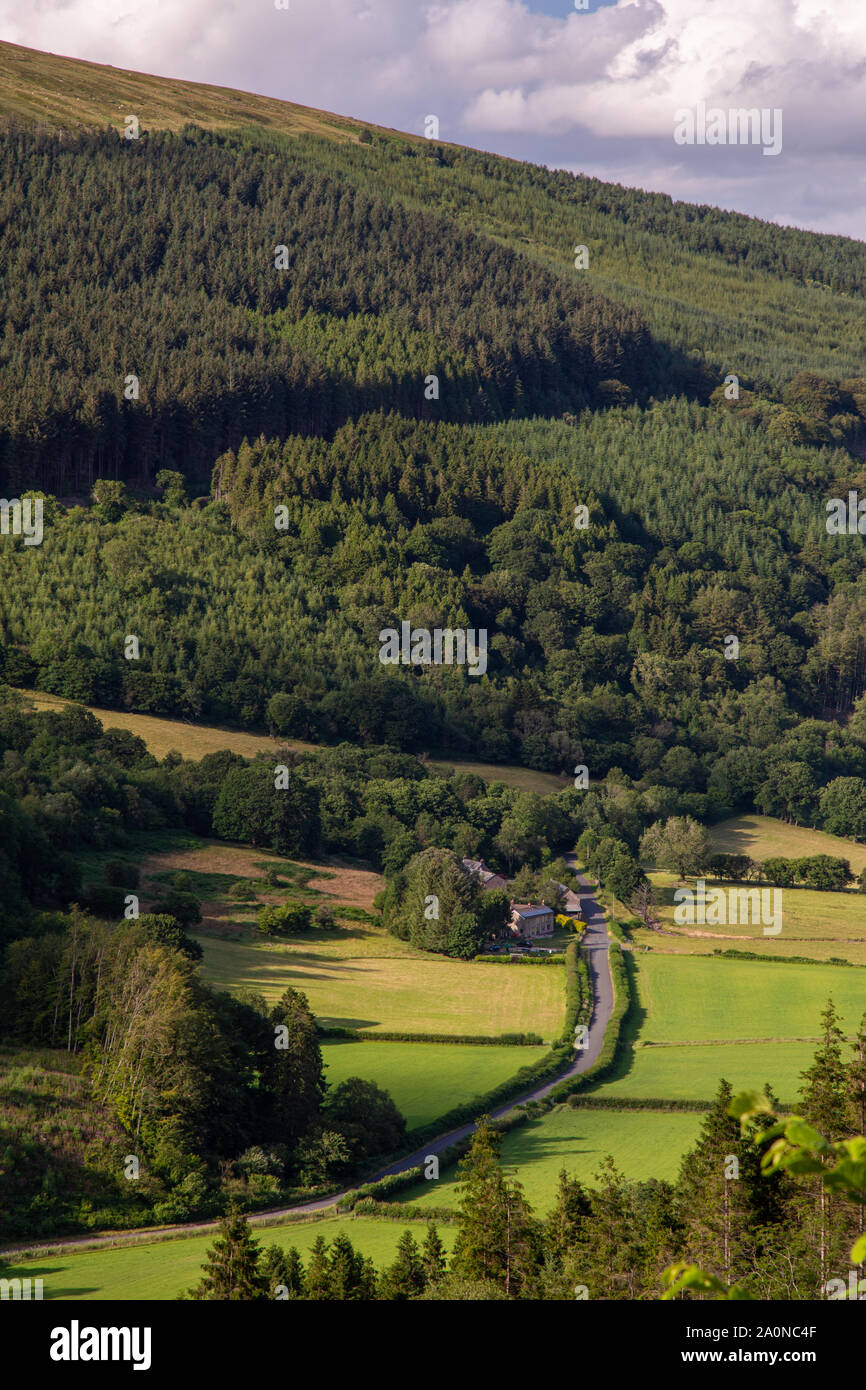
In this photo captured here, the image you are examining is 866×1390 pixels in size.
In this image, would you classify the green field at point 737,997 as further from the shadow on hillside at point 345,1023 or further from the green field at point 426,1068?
the shadow on hillside at point 345,1023

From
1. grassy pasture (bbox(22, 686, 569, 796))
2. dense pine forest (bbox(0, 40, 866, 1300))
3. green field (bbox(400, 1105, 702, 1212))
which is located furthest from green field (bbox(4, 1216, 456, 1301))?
grassy pasture (bbox(22, 686, 569, 796))

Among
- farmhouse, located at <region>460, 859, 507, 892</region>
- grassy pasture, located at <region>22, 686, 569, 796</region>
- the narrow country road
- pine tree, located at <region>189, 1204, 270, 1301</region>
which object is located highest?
grassy pasture, located at <region>22, 686, 569, 796</region>

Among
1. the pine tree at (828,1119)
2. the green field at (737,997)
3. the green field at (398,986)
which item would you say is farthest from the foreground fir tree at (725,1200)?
the green field at (737,997)

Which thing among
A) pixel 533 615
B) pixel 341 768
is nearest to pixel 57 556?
pixel 341 768

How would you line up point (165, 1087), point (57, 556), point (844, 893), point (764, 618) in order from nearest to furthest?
point (165, 1087)
point (844, 893)
point (57, 556)
point (764, 618)

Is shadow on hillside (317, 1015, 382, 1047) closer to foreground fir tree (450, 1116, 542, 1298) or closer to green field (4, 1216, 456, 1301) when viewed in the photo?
green field (4, 1216, 456, 1301)

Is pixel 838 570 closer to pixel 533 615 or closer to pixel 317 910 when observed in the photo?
pixel 533 615
